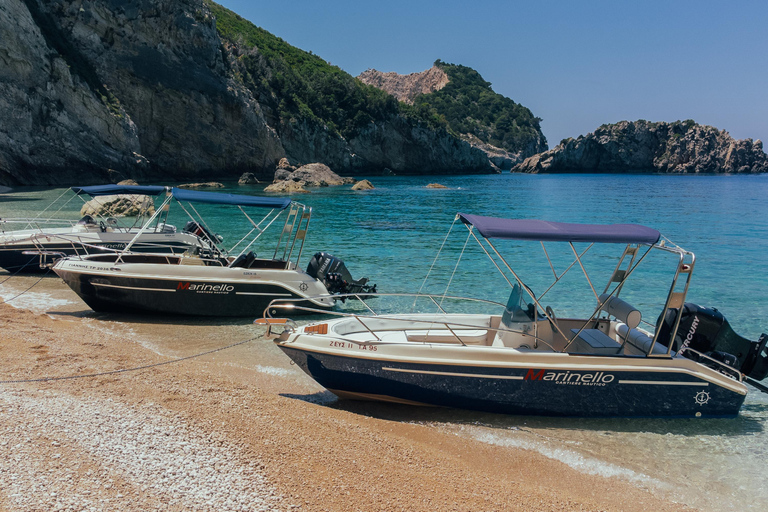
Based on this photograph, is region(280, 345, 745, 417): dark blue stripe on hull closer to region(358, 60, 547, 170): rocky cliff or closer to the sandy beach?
the sandy beach

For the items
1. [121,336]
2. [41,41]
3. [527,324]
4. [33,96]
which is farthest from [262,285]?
[41,41]

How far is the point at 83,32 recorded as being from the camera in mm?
49719

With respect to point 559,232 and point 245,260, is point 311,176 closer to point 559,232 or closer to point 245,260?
point 245,260

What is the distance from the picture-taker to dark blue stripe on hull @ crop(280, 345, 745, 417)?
6.79 m

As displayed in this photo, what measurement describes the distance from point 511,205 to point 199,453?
4348 cm

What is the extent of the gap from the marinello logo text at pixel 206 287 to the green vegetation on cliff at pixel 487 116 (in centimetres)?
16152

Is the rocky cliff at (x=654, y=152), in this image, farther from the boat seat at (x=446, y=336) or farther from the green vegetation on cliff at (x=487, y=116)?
the boat seat at (x=446, y=336)

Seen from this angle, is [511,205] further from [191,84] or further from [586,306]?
[191,84]

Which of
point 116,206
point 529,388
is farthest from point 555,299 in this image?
point 116,206

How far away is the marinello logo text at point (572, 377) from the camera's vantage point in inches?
266

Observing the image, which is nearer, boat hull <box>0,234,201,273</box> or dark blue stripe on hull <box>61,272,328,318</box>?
dark blue stripe on hull <box>61,272,328,318</box>

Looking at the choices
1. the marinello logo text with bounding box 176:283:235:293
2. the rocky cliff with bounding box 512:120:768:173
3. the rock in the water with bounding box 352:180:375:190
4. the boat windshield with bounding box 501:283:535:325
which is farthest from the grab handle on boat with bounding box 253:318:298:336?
the rocky cliff with bounding box 512:120:768:173

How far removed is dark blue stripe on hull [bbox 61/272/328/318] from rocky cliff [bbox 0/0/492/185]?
39113 millimetres

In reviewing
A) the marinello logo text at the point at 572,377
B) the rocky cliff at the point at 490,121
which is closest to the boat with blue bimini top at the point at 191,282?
the marinello logo text at the point at 572,377
